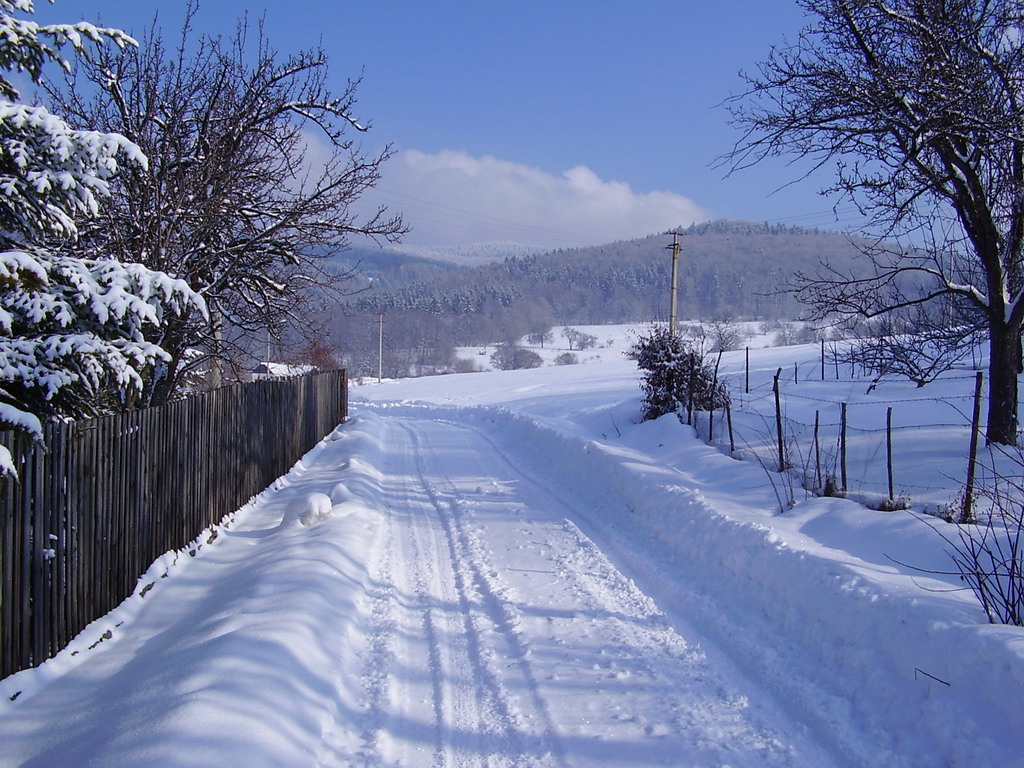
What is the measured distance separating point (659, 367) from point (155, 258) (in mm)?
12853

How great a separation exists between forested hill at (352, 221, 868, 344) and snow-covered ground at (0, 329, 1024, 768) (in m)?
88.1

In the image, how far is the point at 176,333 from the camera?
29.6ft

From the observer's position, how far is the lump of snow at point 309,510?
8.18 meters

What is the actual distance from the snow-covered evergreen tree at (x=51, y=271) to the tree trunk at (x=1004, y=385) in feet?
36.6

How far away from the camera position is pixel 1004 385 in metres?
10.3

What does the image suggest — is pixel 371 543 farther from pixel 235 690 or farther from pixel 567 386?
pixel 567 386

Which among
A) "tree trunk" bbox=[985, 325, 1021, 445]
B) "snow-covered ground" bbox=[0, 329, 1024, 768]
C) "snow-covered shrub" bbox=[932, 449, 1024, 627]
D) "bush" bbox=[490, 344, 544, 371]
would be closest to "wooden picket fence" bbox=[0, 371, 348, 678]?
"snow-covered ground" bbox=[0, 329, 1024, 768]

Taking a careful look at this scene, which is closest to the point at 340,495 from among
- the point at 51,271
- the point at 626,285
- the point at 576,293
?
the point at 51,271

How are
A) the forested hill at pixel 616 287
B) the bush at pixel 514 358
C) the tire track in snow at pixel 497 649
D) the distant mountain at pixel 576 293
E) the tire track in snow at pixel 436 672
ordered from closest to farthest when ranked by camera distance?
the tire track in snow at pixel 436 672 → the tire track in snow at pixel 497 649 → the bush at pixel 514 358 → the distant mountain at pixel 576 293 → the forested hill at pixel 616 287

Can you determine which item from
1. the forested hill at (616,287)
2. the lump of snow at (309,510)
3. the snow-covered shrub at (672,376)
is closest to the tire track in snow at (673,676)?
the lump of snow at (309,510)

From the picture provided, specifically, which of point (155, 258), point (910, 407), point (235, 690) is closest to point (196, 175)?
point (155, 258)

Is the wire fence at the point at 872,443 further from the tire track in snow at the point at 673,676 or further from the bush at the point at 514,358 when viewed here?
the bush at the point at 514,358

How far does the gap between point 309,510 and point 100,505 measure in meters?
3.03

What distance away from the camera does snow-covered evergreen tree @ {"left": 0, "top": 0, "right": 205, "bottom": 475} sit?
476cm
